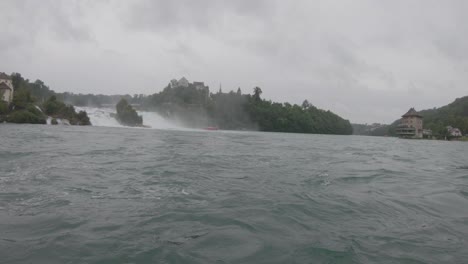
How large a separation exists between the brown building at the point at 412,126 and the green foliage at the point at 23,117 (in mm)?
121380

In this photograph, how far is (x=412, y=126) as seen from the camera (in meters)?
116

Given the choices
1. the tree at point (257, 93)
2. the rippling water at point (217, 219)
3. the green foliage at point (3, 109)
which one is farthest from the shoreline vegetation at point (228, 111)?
the rippling water at point (217, 219)

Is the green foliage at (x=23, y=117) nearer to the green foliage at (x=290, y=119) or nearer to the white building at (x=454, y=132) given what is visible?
the green foliage at (x=290, y=119)

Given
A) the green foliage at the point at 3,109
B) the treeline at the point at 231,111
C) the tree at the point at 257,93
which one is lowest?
the green foliage at the point at 3,109

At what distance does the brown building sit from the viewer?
115 m

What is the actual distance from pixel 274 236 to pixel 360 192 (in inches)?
178

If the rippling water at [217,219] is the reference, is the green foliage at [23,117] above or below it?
above

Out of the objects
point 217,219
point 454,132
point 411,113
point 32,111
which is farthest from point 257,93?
point 217,219

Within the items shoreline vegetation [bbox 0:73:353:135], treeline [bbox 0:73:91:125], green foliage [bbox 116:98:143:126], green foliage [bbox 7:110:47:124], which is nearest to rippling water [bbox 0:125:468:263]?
green foliage [bbox 7:110:47:124]

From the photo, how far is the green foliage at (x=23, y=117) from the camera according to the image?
52.5 metres

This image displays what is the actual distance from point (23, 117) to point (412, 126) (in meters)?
126

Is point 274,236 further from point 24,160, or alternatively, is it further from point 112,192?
point 24,160

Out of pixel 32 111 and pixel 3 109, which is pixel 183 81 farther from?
pixel 3 109

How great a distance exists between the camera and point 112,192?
6832 mm
